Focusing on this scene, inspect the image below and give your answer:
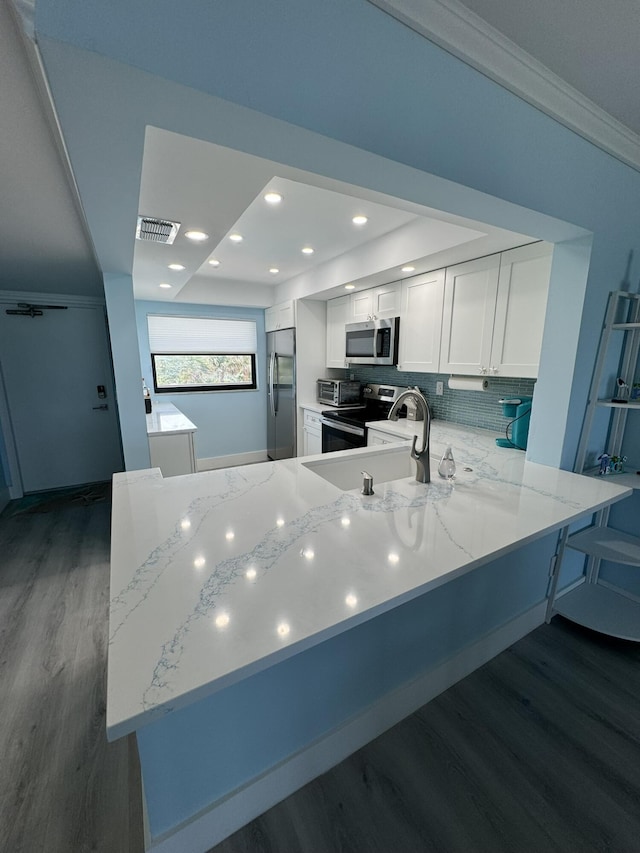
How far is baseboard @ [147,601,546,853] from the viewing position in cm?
104

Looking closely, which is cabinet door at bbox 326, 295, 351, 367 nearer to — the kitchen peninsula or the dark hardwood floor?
the kitchen peninsula

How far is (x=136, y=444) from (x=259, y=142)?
92.8 inches

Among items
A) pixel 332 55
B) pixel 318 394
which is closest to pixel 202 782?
pixel 332 55

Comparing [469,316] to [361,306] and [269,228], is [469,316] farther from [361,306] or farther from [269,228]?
[269,228]

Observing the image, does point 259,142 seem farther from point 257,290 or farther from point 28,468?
point 28,468

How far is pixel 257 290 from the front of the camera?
14.8 feet

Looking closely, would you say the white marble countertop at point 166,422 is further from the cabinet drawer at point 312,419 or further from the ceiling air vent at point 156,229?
the ceiling air vent at point 156,229

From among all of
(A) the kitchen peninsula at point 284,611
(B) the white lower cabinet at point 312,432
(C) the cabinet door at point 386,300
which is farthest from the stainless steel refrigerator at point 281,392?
(A) the kitchen peninsula at point 284,611

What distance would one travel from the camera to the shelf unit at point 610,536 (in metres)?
1.75

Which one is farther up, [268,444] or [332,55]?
[332,55]

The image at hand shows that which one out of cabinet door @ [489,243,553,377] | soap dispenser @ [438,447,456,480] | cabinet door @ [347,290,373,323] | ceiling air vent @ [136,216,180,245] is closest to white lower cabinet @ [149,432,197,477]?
ceiling air vent @ [136,216,180,245]

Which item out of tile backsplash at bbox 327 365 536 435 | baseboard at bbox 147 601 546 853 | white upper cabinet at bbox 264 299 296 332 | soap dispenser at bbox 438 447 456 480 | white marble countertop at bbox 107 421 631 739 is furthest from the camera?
white upper cabinet at bbox 264 299 296 332

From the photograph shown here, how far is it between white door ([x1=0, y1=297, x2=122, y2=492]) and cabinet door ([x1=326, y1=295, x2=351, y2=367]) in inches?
104

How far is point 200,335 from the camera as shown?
4.67 m
